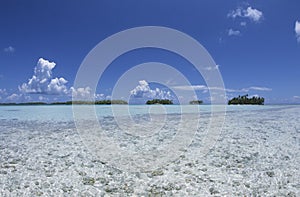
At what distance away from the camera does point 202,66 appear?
10.1 meters

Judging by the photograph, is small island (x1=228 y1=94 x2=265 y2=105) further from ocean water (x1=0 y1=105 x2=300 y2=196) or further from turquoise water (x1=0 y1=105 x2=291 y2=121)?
ocean water (x1=0 y1=105 x2=300 y2=196)

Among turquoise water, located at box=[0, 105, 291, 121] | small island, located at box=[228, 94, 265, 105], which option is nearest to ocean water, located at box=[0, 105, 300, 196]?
turquoise water, located at box=[0, 105, 291, 121]

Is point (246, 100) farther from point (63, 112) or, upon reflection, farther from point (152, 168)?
point (152, 168)

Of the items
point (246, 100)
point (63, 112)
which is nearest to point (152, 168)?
point (63, 112)

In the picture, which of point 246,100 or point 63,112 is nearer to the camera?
point 63,112

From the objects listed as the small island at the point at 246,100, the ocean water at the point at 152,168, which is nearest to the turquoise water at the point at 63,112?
the ocean water at the point at 152,168

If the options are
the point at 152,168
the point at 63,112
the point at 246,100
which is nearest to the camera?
the point at 152,168

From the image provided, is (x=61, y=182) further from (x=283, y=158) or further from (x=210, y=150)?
(x=283, y=158)

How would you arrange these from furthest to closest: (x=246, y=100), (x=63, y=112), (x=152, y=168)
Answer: (x=246, y=100) → (x=63, y=112) → (x=152, y=168)

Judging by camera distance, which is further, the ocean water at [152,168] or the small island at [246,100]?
the small island at [246,100]

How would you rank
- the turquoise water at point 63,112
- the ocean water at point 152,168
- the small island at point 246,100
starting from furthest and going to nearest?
the small island at point 246,100 → the turquoise water at point 63,112 → the ocean water at point 152,168

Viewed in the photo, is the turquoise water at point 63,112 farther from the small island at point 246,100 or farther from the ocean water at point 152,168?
the small island at point 246,100

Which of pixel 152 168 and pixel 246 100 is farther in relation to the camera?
pixel 246 100

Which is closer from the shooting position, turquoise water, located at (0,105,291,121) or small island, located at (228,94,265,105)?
turquoise water, located at (0,105,291,121)
